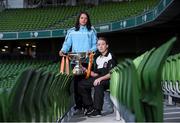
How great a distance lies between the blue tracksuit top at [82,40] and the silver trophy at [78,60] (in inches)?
A: 9.1

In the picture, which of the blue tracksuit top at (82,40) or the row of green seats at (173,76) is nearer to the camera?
the row of green seats at (173,76)

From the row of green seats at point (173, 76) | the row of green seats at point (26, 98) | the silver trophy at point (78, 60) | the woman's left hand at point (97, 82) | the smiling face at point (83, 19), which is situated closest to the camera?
the row of green seats at point (26, 98)

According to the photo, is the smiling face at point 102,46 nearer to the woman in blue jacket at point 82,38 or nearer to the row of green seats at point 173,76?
the woman in blue jacket at point 82,38

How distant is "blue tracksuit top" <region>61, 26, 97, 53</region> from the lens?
6.70m

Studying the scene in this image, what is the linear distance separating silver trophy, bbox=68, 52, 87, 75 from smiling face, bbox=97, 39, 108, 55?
23cm

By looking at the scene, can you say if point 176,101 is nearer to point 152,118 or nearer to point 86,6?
point 152,118

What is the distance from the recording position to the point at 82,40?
6738 mm

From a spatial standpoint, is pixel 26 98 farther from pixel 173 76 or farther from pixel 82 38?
pixel 82 38

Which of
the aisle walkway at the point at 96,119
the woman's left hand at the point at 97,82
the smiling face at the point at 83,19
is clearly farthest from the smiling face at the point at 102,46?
the aisle walkway at the point at 96,119

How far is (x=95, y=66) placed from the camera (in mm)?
6645

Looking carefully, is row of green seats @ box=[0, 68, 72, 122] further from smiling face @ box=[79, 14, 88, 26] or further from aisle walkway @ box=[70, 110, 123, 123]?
smiling face @ box=[79, 14, 88, 26]

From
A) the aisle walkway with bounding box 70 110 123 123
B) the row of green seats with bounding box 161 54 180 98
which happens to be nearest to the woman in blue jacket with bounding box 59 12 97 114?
the aisle walkway with bounding box 70 110 123 123

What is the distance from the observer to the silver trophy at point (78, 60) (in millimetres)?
6347

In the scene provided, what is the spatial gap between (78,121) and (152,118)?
3.28m
